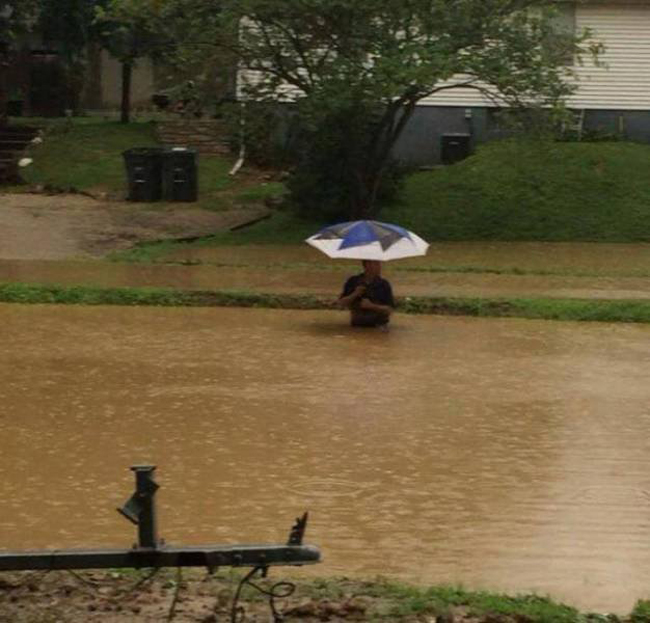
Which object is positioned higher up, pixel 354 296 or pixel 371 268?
pixel 371 268

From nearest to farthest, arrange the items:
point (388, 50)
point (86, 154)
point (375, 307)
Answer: point (375, 307)
point (388, 50)
point (86, 154)

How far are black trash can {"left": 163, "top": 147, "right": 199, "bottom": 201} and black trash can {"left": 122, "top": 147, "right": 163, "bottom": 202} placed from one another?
0.18 metres

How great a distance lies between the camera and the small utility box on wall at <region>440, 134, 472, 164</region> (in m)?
31.5

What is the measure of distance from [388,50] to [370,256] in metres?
8.19

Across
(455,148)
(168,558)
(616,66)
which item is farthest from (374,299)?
(616,66)

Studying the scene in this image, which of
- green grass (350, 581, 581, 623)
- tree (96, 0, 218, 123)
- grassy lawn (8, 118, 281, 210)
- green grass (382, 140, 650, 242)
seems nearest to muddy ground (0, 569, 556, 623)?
green grass (350, 581, 581, 623)

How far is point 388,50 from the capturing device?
23.3 metres

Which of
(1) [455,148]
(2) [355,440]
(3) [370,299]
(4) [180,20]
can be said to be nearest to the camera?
(2) [355,440]

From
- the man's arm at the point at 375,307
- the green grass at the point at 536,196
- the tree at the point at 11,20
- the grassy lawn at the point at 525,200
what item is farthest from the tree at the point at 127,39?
the man's arm at the point at 375,307

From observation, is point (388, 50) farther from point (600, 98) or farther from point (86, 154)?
point (600, 98)

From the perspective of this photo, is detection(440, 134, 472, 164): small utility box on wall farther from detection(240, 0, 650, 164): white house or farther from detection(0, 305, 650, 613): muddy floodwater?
detection(0, 305, 650, 613): muddy floodwater

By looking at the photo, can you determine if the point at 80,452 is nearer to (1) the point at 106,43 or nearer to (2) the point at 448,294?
(2) the point at 448,294

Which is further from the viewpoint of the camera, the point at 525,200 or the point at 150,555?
the point at 525,200

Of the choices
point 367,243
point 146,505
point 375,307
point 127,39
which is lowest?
point 375,307
